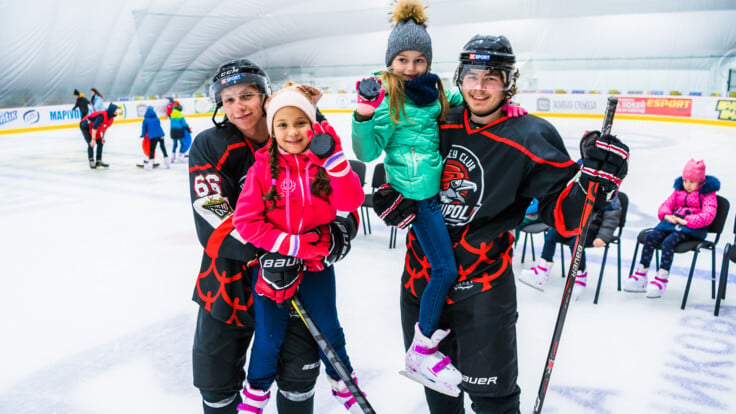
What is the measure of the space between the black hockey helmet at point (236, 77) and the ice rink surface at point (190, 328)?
1560 mm

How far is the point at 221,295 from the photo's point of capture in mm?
1761

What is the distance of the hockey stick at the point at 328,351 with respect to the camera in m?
1.75

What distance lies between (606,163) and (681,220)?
2.63 metres

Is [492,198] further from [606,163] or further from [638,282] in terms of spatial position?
[638,282]

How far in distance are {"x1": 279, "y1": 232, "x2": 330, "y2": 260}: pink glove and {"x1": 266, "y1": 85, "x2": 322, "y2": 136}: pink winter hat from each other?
34 centimetres

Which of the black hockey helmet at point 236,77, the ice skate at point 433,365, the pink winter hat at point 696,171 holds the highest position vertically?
the black hockey helmet at point 236,77

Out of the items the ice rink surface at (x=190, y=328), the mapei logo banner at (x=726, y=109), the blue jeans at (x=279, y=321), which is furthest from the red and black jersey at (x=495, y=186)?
the mapei logo banner at (x=726, y=109)

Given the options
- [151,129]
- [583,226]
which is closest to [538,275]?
[583,226]

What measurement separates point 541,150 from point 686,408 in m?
1.75

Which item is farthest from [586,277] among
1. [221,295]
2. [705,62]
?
[705,62]

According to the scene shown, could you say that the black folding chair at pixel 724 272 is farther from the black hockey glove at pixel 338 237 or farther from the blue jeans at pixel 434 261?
the black hockey glove at pixel 338 237

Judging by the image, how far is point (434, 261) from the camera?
1747mm

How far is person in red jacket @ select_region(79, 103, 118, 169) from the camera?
9164 millimetres

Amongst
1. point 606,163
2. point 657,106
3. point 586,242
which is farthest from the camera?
point 657,106
